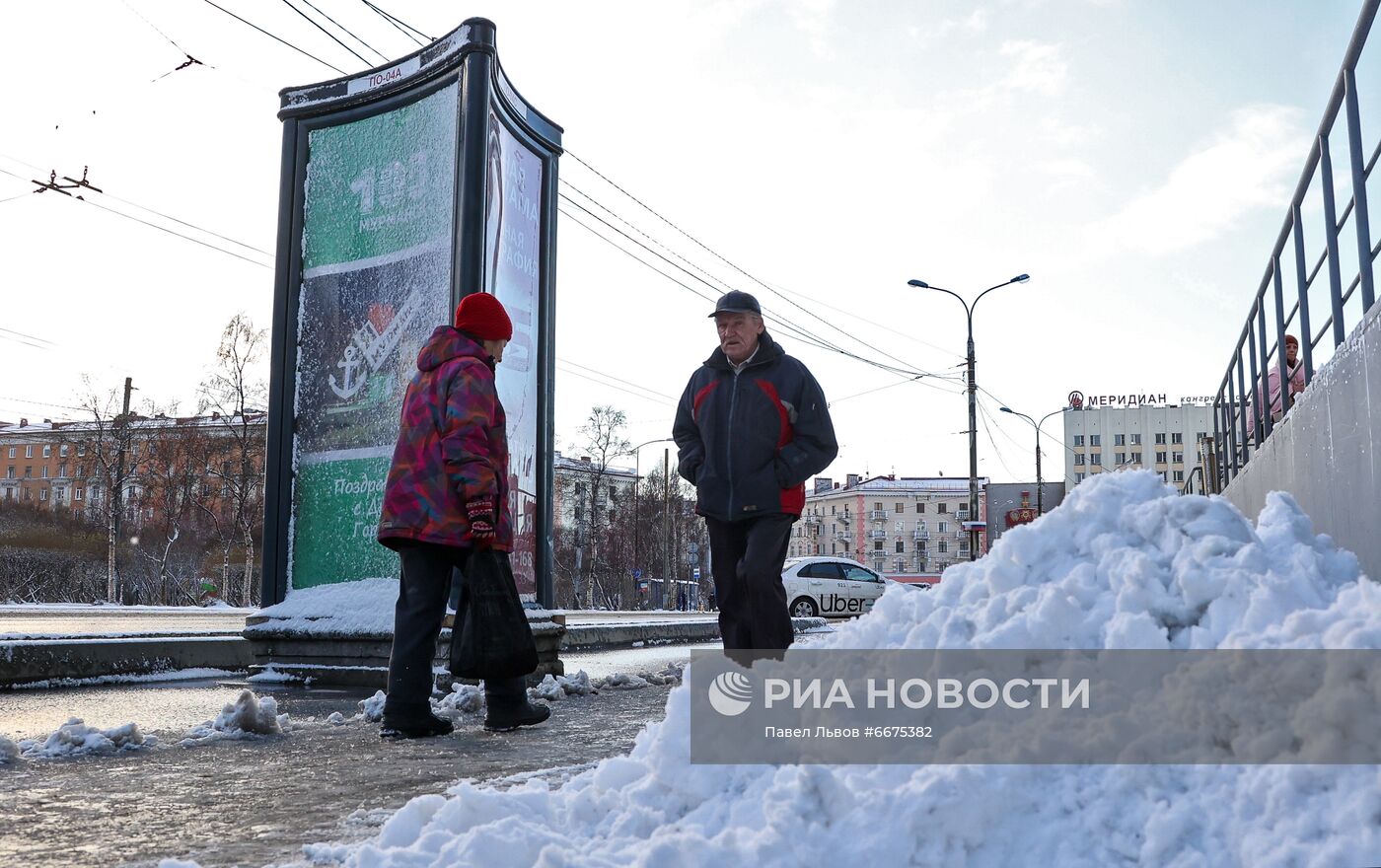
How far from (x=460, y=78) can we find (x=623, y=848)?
617 cm

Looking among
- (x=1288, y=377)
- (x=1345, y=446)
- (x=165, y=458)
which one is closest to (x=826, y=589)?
(x=1288, y=377)

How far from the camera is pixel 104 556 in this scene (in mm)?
42531

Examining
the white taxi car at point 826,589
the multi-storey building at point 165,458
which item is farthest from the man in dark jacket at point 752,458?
the multi-storey building at point 165,458

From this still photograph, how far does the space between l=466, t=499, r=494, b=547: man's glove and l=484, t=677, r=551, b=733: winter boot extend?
67cm

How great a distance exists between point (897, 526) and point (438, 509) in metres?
119

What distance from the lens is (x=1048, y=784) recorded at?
2.10 metres

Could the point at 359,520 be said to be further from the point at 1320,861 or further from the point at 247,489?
the point at 247,489

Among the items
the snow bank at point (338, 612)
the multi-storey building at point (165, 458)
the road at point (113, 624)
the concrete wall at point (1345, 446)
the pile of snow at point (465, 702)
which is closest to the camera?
the concrete wall at point (1345, 446)

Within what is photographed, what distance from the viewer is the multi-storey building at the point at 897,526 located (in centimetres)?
11875

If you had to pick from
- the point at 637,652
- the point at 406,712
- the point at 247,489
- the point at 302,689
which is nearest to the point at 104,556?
the point at 247,489

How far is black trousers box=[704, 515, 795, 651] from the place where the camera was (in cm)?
440

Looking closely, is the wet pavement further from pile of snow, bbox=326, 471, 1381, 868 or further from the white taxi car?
the white taxi car

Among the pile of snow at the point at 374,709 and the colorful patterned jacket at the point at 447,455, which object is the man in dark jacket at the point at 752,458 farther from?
the pile of snow at the point at 374,709

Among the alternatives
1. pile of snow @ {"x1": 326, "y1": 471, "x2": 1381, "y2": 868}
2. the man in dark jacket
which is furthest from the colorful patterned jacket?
pile of snow @ {"x1": 326, "y1": 471, "x2": 1381, "y2": 868}
